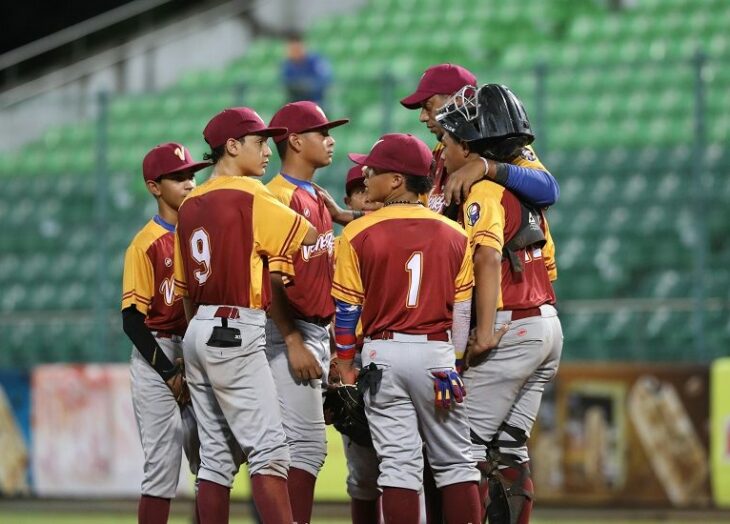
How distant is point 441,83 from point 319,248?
3.43ft

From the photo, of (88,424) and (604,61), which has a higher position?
(604,61)

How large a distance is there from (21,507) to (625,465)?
5.21 metres

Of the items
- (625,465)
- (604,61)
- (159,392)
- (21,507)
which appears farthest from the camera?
(604,61)

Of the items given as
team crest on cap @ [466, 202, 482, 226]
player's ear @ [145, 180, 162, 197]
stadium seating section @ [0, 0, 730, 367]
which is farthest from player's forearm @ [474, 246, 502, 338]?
stadium seating section @ [0, 0, 730, 367]

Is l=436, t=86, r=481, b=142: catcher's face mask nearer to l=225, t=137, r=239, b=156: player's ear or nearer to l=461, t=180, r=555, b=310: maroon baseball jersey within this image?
l=461, t=180, r=555, b=310: maroon baseball jersey

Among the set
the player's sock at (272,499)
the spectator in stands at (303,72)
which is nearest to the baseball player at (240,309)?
the player's sock at (272,499)

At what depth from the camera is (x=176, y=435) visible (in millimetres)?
7184

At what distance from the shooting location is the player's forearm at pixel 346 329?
256 inches

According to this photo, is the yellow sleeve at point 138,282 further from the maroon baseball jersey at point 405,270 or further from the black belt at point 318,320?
the maroon baseball jersey at point 405,270

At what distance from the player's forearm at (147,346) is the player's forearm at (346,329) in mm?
965

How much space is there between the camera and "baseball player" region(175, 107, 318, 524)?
6.39m

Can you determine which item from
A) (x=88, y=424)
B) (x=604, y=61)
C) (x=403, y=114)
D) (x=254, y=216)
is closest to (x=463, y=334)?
(x=254, y=216)

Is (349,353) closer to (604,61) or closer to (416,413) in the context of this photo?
(416,413)

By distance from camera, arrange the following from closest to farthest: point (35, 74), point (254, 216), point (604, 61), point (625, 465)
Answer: point (254, 216) → point (625, 465) → point (604, 61) → point (35, 74)
